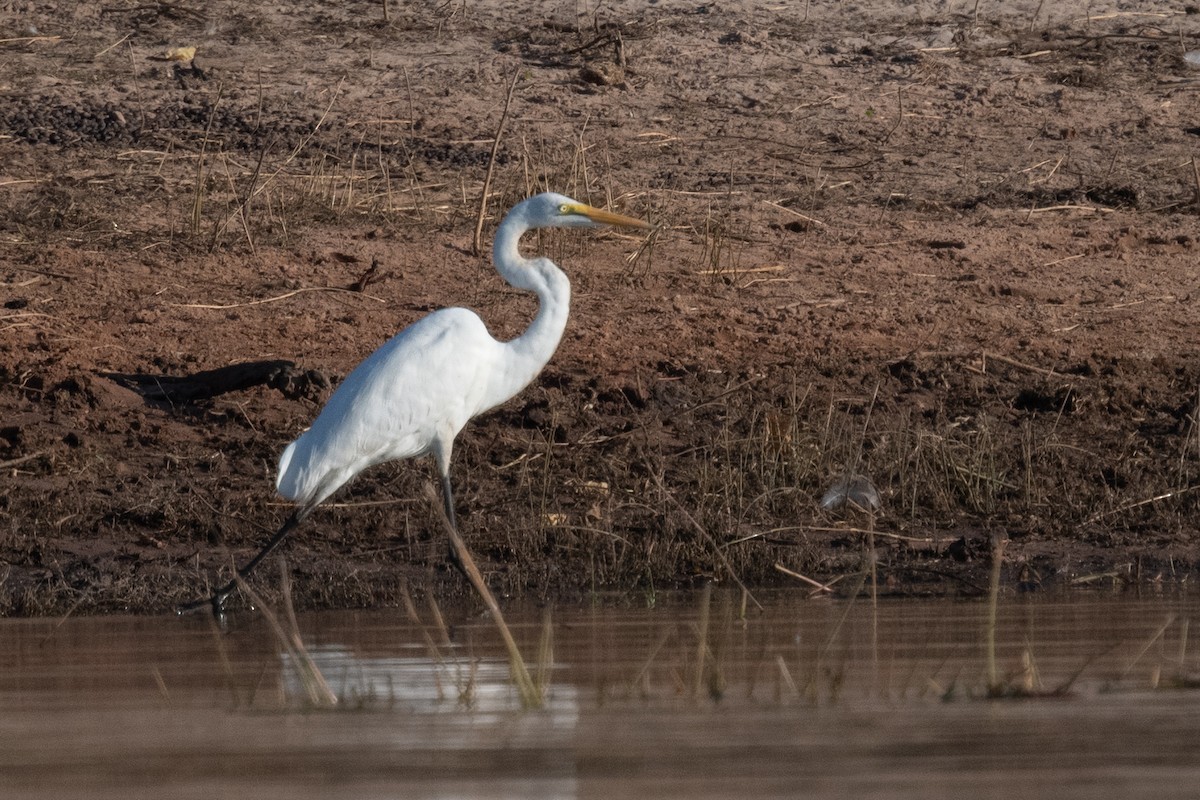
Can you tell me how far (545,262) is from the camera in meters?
6.96

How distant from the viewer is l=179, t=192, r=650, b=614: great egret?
22.7 ft

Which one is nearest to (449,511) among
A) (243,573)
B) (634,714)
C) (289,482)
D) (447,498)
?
(447,498)

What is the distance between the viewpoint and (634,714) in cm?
408

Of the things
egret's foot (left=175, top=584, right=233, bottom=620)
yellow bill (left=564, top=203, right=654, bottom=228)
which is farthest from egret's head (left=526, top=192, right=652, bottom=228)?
egret's foot (left=175, top=584, right=233, bottom=620)

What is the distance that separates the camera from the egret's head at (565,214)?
7.08 meters

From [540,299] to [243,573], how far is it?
1.45 metres

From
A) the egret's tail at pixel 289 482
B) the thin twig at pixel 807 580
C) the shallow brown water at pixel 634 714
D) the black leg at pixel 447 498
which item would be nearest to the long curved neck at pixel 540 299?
the black leg at pixel 447 498

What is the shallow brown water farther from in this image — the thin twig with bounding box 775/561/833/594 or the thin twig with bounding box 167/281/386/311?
the thin twig with bounding box 167/281/386/311

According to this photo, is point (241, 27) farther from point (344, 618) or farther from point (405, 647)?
point (405, 647)

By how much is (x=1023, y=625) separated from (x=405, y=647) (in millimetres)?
1767

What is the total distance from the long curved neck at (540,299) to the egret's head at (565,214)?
0.06 m

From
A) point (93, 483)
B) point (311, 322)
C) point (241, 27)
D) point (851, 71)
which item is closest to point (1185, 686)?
point (93, 483)

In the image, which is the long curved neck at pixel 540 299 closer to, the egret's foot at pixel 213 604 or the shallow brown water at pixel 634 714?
the egret's foot at pixel 213 604

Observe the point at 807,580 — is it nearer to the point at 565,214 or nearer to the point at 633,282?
the point at 565,214
